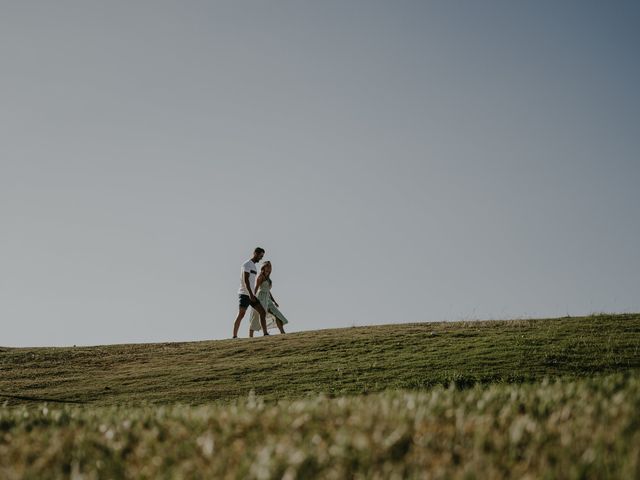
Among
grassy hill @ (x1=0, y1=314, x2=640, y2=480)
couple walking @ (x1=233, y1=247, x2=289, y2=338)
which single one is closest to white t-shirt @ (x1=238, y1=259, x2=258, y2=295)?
couple walking @ (x1=233, y1=247, x2=289, y2=338)

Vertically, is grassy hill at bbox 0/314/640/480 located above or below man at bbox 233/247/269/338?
below

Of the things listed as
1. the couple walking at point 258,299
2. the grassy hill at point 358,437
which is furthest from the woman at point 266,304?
the grassy hill at point 358,437

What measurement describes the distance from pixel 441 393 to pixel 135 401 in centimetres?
1027

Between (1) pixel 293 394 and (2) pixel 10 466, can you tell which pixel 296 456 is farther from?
(1) pixel 293 394

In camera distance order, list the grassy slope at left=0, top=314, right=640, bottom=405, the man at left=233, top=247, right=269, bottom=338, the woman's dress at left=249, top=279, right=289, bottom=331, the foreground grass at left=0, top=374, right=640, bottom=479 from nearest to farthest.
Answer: the foreground grass at left=0, top=374, right=640, bottom=479 < the grassy slope at left=0, top=314, right=640, bottom=405 < the man at left=233, top=247, right=269, bottom=338 < the woman's dress at left=249, top=279, right=289, bottom=331

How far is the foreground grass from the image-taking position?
430 centimetres

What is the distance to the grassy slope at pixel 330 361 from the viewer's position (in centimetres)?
1639

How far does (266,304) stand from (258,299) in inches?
25.8

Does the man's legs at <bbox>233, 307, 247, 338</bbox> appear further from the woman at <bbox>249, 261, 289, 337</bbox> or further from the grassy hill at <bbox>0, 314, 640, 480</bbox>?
the grassy hill at <bbox>0, 314, 640, 480</bbox>

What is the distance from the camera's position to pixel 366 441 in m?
4.72

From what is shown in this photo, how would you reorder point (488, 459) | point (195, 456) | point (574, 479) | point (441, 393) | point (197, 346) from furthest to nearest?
1. point (197, 346)
2. point (441, 393)
3. point (195, 456)
4. point (488, 459)
5. point (574, 479)

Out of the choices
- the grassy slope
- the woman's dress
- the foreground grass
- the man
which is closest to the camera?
the foreground grass

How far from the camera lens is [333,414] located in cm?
609

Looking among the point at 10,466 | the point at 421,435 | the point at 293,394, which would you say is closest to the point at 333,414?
→ the point at 421,435
